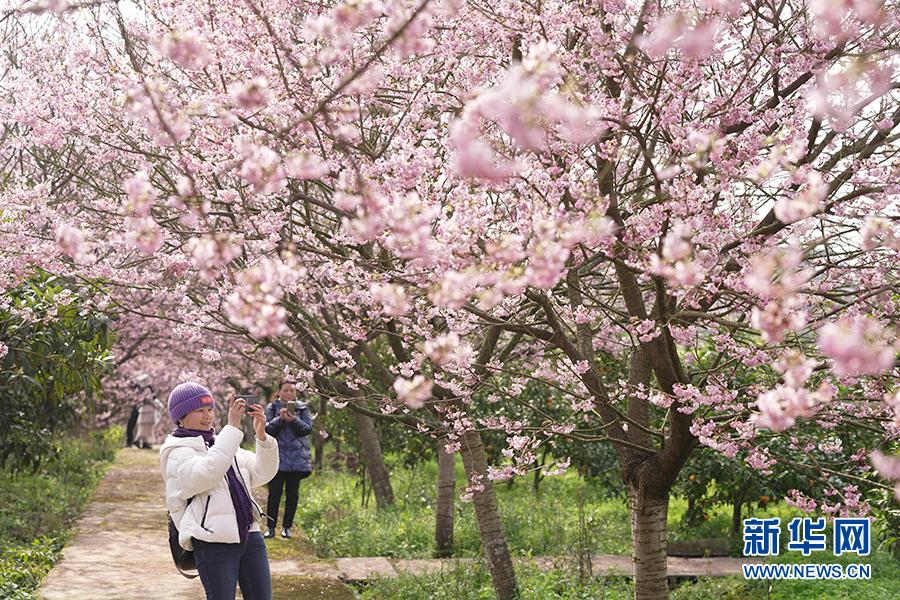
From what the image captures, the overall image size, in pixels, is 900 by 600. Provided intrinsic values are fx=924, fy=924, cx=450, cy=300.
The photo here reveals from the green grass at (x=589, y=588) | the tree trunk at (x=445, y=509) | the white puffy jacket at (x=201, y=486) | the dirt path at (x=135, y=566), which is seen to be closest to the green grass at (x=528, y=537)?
the green grass at (x=589, y=588)

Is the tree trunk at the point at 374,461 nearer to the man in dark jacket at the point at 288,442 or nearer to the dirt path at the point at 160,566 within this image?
Result: the dirt path at the point at 160,566

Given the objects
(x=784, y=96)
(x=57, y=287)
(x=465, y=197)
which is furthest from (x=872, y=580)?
(x=57, y=287)

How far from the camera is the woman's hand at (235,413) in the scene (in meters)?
4.23

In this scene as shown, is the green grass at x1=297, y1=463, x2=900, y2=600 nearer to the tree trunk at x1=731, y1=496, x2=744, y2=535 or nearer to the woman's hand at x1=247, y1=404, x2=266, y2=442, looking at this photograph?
the tree trunk at x1=731, y1=496, x2=744, y2=535

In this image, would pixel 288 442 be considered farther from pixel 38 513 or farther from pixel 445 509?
pixel 38 513

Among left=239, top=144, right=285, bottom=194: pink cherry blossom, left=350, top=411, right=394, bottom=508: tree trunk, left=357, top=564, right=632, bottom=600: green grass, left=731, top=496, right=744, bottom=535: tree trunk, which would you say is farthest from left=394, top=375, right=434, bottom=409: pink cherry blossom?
left=350, top=411, right=394, bottom=508: tree trunk

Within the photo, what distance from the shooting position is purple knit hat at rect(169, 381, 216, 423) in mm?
4340

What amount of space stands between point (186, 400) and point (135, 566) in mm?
3936

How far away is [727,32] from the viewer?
5.00 metres

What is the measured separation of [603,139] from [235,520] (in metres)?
2.71

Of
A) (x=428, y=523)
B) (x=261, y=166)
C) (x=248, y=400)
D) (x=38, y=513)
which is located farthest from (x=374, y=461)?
(x=261, y=166)

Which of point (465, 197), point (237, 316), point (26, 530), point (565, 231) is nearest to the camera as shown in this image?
point (237, 316)

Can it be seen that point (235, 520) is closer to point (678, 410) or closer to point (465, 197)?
point (465, 197)

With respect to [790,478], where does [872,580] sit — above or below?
below
